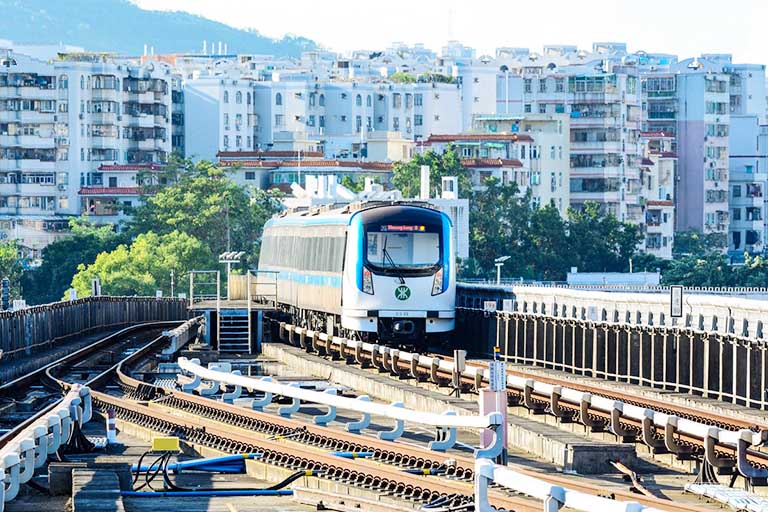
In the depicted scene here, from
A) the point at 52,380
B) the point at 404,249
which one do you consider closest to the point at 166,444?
the point at 52,380

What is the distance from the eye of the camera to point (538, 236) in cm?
12925

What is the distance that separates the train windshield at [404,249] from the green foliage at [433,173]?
91291mm

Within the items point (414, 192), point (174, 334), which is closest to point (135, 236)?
point (414, 192)

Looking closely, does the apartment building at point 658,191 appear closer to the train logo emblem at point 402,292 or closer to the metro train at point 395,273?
the metro train at point 395,273

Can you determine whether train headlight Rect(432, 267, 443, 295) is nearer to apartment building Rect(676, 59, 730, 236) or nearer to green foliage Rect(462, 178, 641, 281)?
green foliage Rect(462, 178, 641, 281)

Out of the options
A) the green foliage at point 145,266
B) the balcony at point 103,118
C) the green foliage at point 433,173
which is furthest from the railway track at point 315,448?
the balcony at point 103,118

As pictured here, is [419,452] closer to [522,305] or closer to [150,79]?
[522,305]

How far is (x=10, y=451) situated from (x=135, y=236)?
358ft

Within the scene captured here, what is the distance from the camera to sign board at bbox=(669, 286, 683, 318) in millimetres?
32156

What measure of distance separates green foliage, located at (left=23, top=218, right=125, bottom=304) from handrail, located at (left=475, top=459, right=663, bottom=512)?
106325 mm

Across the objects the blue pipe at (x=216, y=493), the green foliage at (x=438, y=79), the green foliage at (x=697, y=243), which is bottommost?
the blue pipe at (x=216, y=493)

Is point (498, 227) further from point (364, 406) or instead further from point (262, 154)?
point (364, 406)

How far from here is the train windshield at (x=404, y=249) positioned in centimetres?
4034

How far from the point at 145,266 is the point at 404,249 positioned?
234 ft
